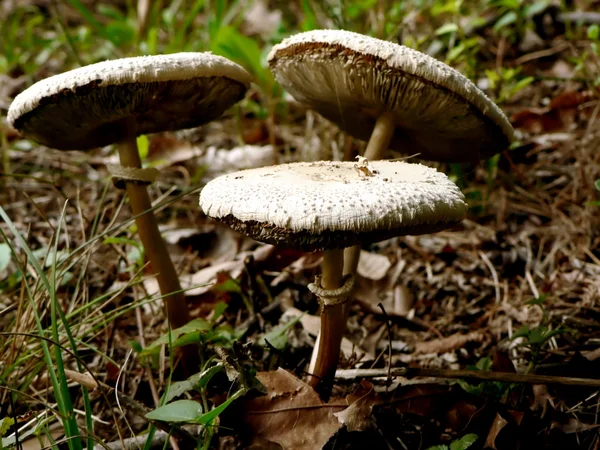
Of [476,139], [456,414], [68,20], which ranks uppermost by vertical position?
[68,20]

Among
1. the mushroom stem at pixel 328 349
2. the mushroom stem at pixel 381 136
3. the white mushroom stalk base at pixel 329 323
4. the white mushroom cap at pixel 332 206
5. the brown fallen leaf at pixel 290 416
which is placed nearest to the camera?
the white mushroom cap at pixel 332 206

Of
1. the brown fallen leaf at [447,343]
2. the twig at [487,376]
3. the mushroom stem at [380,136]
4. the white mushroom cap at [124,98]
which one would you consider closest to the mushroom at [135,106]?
the white mushroom cap at [124,98]

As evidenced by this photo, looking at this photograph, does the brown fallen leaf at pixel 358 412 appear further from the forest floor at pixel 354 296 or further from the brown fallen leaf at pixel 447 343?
the brown fallen leaf at pixel 447 343

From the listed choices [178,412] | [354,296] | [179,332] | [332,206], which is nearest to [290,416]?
[178,412]

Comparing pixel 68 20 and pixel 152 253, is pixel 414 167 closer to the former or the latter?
pixel 152 253

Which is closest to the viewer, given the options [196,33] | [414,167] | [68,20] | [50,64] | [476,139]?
[414,167]

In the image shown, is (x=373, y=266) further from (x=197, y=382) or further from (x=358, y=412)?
(x=197, y=382)

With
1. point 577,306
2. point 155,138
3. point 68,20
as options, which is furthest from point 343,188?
point 68,20
